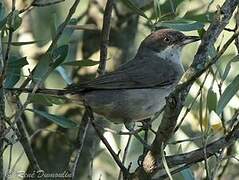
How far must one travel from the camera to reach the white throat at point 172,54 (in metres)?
5.50

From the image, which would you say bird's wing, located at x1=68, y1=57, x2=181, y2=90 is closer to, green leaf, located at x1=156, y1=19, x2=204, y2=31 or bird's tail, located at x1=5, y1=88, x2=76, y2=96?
bird's tail, located at x1=5, y1=88, x2=76, y2=96

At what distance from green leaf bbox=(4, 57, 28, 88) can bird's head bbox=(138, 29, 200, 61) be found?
1.84 meters

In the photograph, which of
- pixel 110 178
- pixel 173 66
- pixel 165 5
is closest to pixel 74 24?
pixel 165 5

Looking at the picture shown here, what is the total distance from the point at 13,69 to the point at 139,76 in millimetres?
1523

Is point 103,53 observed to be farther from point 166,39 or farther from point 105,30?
point 166,39

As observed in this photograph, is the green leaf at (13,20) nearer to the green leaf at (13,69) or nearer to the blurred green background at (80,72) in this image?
the green leaf at (13,69)

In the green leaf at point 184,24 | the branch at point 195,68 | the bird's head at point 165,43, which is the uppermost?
the bird's head at point 165,43

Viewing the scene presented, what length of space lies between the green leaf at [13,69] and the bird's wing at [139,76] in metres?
0.68

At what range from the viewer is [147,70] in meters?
5.19

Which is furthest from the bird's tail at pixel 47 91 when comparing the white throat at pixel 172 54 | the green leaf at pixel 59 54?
the white throat at pixel 172 54

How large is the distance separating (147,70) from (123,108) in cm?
49

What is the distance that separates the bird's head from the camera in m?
5.44

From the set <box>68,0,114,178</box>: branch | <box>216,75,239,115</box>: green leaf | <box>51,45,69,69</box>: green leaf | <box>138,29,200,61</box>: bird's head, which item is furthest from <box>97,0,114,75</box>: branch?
<box>138,29,200,61</box>: bird's head

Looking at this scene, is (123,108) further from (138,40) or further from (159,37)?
(138,40)
